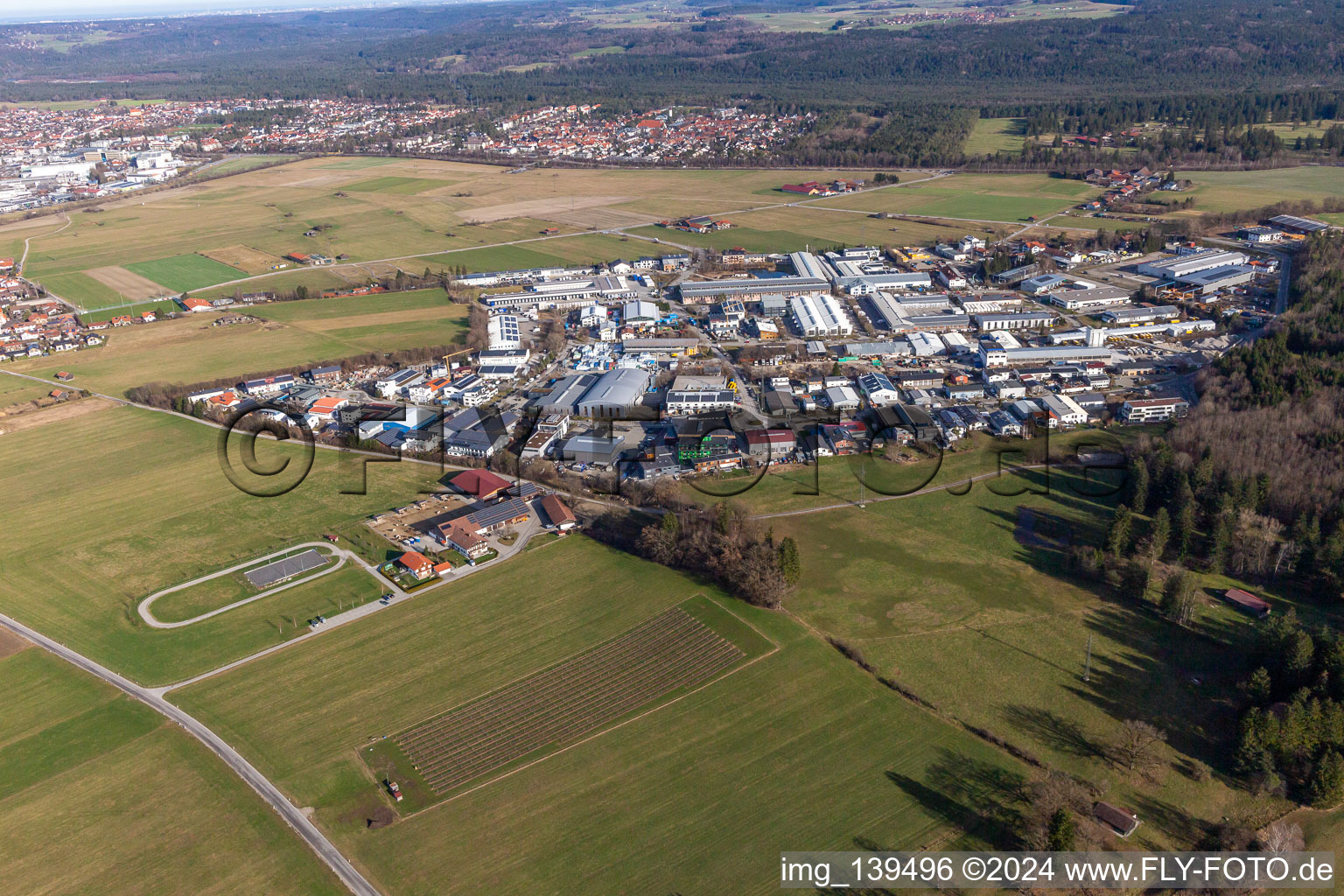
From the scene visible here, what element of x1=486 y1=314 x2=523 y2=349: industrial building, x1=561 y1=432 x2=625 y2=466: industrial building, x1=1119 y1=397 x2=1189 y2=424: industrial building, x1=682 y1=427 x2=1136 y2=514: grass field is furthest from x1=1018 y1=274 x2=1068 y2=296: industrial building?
x1=486 y1=314 x2=523 y2=349: industrial building

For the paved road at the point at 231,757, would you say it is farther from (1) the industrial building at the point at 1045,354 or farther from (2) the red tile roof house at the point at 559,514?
(1) the industrial building at the point at 1045,354

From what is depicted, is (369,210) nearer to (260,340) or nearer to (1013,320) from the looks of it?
(260,340)

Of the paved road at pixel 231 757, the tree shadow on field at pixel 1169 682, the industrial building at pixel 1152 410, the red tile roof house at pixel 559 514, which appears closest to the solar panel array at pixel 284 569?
the paved road at pixel 231 757

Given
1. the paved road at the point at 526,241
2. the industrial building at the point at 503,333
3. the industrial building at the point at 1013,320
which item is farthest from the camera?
the paved road at the point at 526,241

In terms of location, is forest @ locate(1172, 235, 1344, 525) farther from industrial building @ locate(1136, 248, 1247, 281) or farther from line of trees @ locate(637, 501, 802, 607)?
line of trees @ locate(637, 501, 802, 607)

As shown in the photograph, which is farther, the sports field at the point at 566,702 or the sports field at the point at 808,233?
the sports field at the point at 808,233

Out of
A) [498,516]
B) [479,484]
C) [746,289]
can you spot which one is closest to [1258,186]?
[746,289]
